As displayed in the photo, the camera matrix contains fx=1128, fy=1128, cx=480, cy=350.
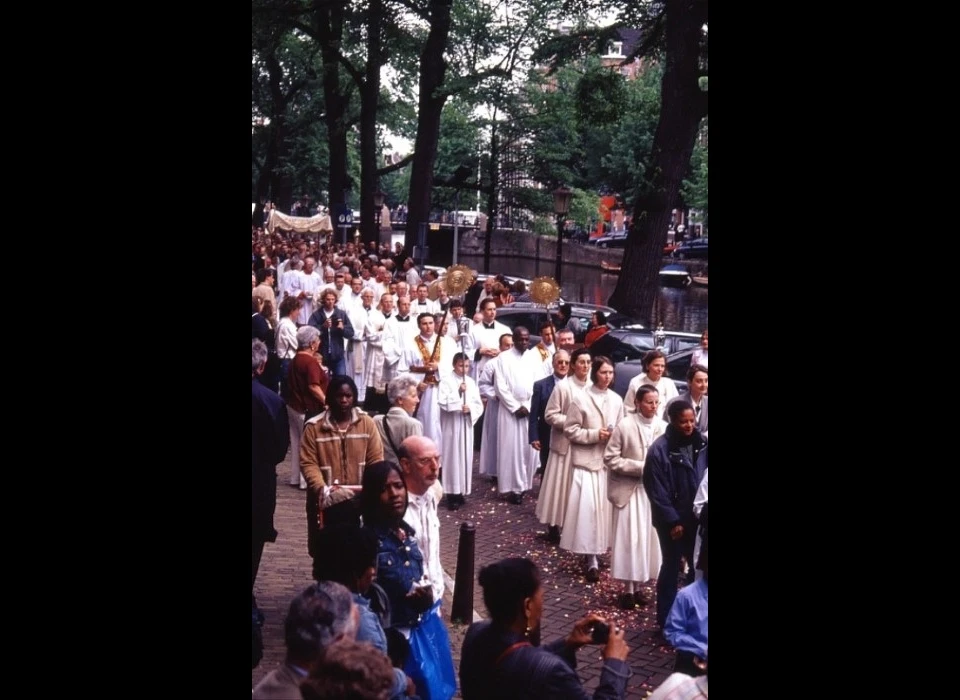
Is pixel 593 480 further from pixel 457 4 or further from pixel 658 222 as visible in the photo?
pixel 457 4

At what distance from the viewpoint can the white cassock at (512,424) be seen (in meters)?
11.2

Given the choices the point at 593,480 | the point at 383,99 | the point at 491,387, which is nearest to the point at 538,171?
the point at 383,99

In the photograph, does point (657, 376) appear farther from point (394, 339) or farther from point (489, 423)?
point (394, 339)

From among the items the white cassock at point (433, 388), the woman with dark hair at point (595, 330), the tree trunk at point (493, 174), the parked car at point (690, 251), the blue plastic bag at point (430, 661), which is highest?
the tree trunk at point (493, 174)

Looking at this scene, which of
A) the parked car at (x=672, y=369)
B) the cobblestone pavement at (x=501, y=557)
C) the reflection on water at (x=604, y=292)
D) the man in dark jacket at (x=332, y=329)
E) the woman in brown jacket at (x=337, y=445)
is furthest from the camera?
the reflection on water at (x=604, y=292)

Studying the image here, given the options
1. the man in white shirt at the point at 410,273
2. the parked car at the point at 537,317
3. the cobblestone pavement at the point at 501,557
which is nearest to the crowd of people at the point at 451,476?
the cobblestone pavement at the point at 501,557

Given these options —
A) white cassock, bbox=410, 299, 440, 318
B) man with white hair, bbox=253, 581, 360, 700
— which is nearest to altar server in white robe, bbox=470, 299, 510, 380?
white cassock, bbox=410, 299, 440, 318

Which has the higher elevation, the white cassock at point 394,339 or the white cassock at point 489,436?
the white cassock at point 394,339

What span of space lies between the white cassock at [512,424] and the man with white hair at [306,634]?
748 cm

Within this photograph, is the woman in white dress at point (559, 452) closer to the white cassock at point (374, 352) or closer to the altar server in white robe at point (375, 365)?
the altar server in white robe at point (375, 365)

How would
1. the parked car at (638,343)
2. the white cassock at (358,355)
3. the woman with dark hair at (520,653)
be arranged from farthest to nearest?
the white cassock at (358,355) < the parked car at (638,343) < the woman with dark hair at (520,653)

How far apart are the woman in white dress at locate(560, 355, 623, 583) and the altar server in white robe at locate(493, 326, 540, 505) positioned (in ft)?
7.35

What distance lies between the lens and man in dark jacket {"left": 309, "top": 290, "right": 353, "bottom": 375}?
47.9 ft
